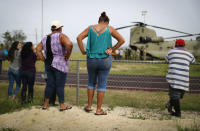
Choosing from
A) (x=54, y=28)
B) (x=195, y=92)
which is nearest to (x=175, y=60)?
(x=54, y=28)

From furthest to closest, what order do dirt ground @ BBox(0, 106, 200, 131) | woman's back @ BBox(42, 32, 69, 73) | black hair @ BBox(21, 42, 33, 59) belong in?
black hair @ BBox(21, 42, 33, 59) → woman's back @ BBox(42, 32, 69, 73) → dirt ground @ BBox(0, 106, 200, 131)

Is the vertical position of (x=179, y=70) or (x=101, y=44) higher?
(x=101, y=44)

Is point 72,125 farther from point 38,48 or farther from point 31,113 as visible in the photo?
point 38,48

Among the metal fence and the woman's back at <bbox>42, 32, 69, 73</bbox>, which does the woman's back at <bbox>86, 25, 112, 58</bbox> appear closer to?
the woman's back at <bbox>42, 32, 69, 73</bbox>

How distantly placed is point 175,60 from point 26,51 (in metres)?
3.83

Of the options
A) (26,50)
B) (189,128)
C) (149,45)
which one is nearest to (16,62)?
(26,50)

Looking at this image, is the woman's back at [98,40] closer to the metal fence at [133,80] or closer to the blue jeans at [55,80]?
the blue jeans at [55,80]

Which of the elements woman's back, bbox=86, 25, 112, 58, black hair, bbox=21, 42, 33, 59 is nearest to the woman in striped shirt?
woman's back, bbox=86, 25, 112, 58

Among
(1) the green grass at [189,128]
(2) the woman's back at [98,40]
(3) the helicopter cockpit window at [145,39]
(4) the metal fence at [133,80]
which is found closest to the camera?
(1) the green grass at [189,128]

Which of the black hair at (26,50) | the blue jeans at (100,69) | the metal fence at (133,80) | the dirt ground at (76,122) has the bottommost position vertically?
the dirt ground at (76,122)

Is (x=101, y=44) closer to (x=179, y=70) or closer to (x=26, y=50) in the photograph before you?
(x=179, y=70)

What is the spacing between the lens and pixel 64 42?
3973 mm

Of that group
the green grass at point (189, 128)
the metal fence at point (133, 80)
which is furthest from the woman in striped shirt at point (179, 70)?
the metal fence at point (133, 80)

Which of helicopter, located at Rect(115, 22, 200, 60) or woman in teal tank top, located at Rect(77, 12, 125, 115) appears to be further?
helicopter, located at Rect(115, 22, 200, 60)
